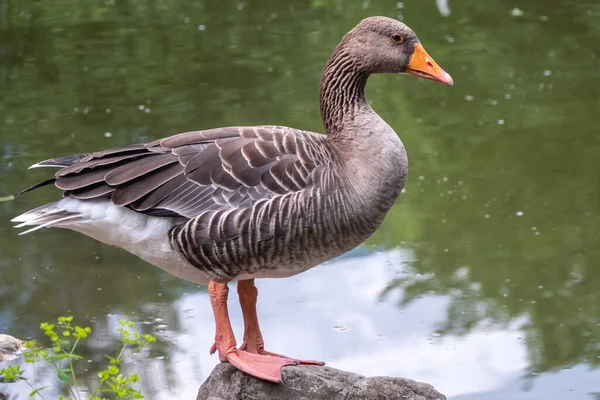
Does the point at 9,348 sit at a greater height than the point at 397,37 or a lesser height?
lesser

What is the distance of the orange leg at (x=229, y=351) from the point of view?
14.1ft

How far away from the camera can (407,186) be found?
7.47 meters

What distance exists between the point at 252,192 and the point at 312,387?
3.14 ft

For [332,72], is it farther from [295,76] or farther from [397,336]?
[295,76]

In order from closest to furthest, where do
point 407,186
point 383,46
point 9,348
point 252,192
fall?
point 252,192, point 383,46, point 9,348, point 407,186

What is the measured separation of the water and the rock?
87cm

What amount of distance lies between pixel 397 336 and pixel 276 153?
189 centimetres

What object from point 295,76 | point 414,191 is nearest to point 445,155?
point 414,191

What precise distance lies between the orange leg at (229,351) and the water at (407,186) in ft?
3.19

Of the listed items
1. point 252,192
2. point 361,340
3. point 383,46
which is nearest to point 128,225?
point 252,192

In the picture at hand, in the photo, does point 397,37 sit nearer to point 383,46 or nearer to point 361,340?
point 383,46

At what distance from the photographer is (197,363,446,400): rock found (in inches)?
166

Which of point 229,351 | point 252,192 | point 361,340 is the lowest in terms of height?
point 361,340

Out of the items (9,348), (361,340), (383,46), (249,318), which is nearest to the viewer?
(383,46)
